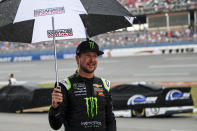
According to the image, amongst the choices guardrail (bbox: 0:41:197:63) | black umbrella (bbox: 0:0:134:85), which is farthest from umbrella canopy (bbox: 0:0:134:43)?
guardrail (bbox: 0:41:197:63)

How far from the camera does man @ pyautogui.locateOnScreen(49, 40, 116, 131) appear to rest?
11.1 ft

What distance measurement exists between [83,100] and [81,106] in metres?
0.06

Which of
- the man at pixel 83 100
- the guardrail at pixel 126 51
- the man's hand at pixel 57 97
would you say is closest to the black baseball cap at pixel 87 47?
the man at pixel 83 100

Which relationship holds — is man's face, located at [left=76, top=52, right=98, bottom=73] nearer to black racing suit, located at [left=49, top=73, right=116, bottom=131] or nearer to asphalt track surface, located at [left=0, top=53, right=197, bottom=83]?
black racing suit, located at [left=49, top=73, right=116, bottom=131]

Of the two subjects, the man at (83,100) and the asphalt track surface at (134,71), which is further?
the asphalt track surface at (134,71)

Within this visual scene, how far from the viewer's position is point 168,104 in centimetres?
1114

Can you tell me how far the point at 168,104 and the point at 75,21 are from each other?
7804mm

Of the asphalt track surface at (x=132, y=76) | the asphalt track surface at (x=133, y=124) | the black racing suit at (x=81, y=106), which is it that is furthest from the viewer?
the asphalt track surface at (x=132, y=76)

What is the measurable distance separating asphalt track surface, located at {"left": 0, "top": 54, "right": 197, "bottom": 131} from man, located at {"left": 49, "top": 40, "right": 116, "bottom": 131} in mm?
6536

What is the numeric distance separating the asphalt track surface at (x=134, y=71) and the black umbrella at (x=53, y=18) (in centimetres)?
1692

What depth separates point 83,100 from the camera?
11.2 ft

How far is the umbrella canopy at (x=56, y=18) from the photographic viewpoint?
3.56 m

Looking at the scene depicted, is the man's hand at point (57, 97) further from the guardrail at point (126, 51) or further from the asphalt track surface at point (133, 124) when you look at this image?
the guardrail at point (126, 51)

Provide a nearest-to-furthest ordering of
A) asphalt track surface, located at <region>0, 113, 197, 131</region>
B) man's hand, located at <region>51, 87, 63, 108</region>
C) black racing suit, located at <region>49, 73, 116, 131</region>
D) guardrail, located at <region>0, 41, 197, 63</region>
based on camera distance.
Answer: man's hand, located at <region>51, 87, 63, 108</region>
black racing suit, located at <region>49, 73, 116, 131</region>
asphalt track surface, located at <region>0, 113, 197, 131</region>
guardrail, located at <region>0, 41, 197, 63</region>
